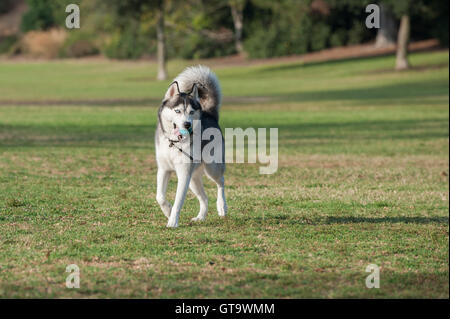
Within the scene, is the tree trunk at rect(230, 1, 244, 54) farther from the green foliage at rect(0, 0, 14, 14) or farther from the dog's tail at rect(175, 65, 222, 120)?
the dog's tail at rect(175, 65, 222, 120)

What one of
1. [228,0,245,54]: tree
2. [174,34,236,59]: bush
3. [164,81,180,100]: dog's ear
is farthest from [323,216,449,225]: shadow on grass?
[174,34,236,59]: bush

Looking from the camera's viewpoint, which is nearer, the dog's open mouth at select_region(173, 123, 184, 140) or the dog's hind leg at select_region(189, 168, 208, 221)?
the dog's open mouth at select_region(173, 123, 184, 140)

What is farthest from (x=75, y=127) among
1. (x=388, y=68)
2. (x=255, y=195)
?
(x=388, y=68)

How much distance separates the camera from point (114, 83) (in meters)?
52.0

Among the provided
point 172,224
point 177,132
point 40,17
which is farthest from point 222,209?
point 40,17

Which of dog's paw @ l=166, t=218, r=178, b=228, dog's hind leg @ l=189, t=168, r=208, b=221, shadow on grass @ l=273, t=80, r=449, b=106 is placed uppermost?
shadow on grass @ l=273, t=80, r=449, b=106

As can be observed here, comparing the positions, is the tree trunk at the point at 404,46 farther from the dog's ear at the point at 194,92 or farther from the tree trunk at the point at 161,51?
the dog's ear at the point at 194,92

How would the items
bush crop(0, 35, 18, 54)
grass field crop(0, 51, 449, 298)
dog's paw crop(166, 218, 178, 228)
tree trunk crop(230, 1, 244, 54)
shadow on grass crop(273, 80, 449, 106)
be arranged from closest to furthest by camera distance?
grass field crop(0, 51, 449, 298)
dog's paw crop(166, 218, 178, 228)
shadow on grass crop(273, 80, 449, 106)
tree trunk crop(230, 1, 244, 54)
bush crop(0, 35, 18, 54)

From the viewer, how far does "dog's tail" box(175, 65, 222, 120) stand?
9.41 metres

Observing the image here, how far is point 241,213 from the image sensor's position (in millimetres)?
10469

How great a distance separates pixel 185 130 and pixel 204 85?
1.03 meters

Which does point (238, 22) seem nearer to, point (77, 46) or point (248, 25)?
point (248, 25)

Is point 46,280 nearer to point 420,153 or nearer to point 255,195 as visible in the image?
point 255,195

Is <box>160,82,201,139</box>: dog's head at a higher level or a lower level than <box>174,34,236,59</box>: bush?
lower
